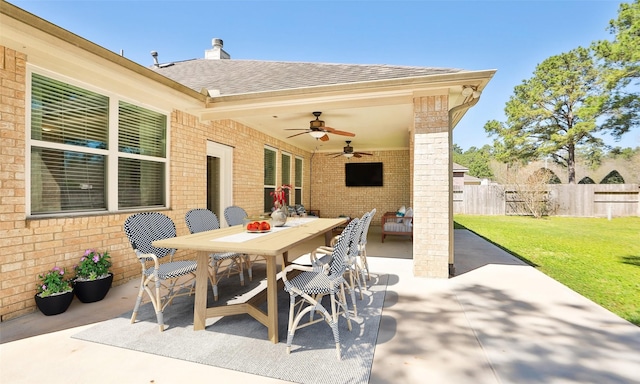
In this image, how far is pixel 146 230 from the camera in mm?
2887

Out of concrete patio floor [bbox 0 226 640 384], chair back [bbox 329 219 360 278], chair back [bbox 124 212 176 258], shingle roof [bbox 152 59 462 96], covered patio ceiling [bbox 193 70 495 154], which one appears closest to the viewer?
concrete patio floor [bbox 0 226 640 384]

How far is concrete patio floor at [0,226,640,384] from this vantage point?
182 centimetres

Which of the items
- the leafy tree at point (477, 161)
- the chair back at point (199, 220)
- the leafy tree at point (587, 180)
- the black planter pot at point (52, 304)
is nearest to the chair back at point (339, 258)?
the chair back at point (199, 220)

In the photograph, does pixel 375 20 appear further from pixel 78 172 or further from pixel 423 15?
pixel 78 172

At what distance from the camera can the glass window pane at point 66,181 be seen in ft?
9.59

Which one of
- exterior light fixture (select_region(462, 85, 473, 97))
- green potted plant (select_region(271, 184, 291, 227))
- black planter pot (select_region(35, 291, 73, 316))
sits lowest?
black planter pot (select_region(35, 291, 73, 316))

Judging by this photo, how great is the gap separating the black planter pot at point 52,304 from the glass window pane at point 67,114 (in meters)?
1.62

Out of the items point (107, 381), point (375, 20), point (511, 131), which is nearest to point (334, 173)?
point (375, 20)

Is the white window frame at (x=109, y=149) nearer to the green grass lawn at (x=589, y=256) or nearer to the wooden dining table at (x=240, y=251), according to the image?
the wooden dining table at (x=240, y=251)

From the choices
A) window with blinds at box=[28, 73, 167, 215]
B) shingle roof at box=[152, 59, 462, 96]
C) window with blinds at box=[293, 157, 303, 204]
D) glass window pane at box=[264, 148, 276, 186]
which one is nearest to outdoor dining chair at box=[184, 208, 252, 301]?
window with blinds at box=[28, 73, 167, 215]

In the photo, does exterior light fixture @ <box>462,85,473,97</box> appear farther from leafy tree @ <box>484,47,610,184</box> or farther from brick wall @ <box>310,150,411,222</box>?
leafy tree @ <box>484,47,610,184</box>

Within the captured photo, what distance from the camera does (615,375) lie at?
1819 mm

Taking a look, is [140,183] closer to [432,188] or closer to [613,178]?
[432,188]

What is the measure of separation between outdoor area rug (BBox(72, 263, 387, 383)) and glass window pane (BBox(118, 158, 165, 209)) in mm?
1718
